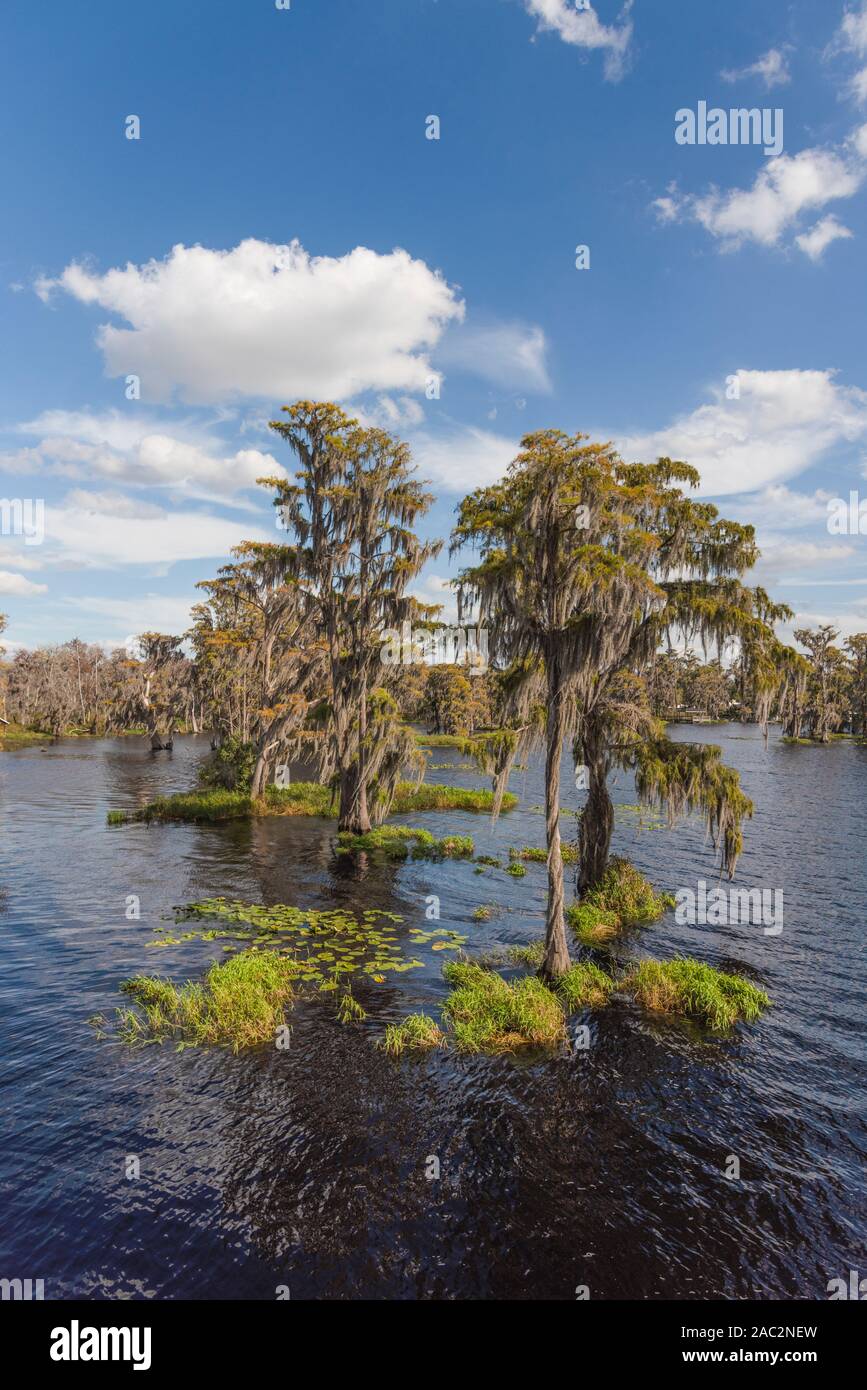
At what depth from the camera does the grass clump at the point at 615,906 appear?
803 inches

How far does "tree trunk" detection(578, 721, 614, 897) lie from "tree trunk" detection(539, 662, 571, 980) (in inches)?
241

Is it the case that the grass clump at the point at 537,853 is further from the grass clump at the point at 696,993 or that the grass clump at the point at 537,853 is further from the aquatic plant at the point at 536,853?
the grass clump at the point at 696,993

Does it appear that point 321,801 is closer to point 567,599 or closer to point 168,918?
point 168,918

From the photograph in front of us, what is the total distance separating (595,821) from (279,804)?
2455 cm

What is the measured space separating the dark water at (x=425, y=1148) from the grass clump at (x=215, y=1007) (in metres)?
0.54

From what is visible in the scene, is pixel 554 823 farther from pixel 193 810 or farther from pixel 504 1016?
pixel 193 810

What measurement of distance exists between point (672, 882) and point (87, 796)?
39.3 m

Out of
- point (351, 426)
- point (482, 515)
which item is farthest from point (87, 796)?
point (482, 515)

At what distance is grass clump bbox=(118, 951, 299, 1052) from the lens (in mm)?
13797

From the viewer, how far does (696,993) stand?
1602 centimetres

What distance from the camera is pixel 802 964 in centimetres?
1934

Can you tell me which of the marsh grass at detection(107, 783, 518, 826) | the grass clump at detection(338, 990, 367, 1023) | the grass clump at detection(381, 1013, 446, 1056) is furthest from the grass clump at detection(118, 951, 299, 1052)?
the marsh grass at detection(107, 783, 518, 826)

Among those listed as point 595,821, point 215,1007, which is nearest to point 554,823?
point 595,821

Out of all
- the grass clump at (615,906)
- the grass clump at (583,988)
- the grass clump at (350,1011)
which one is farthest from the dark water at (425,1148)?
the grass clump at (615,906)
